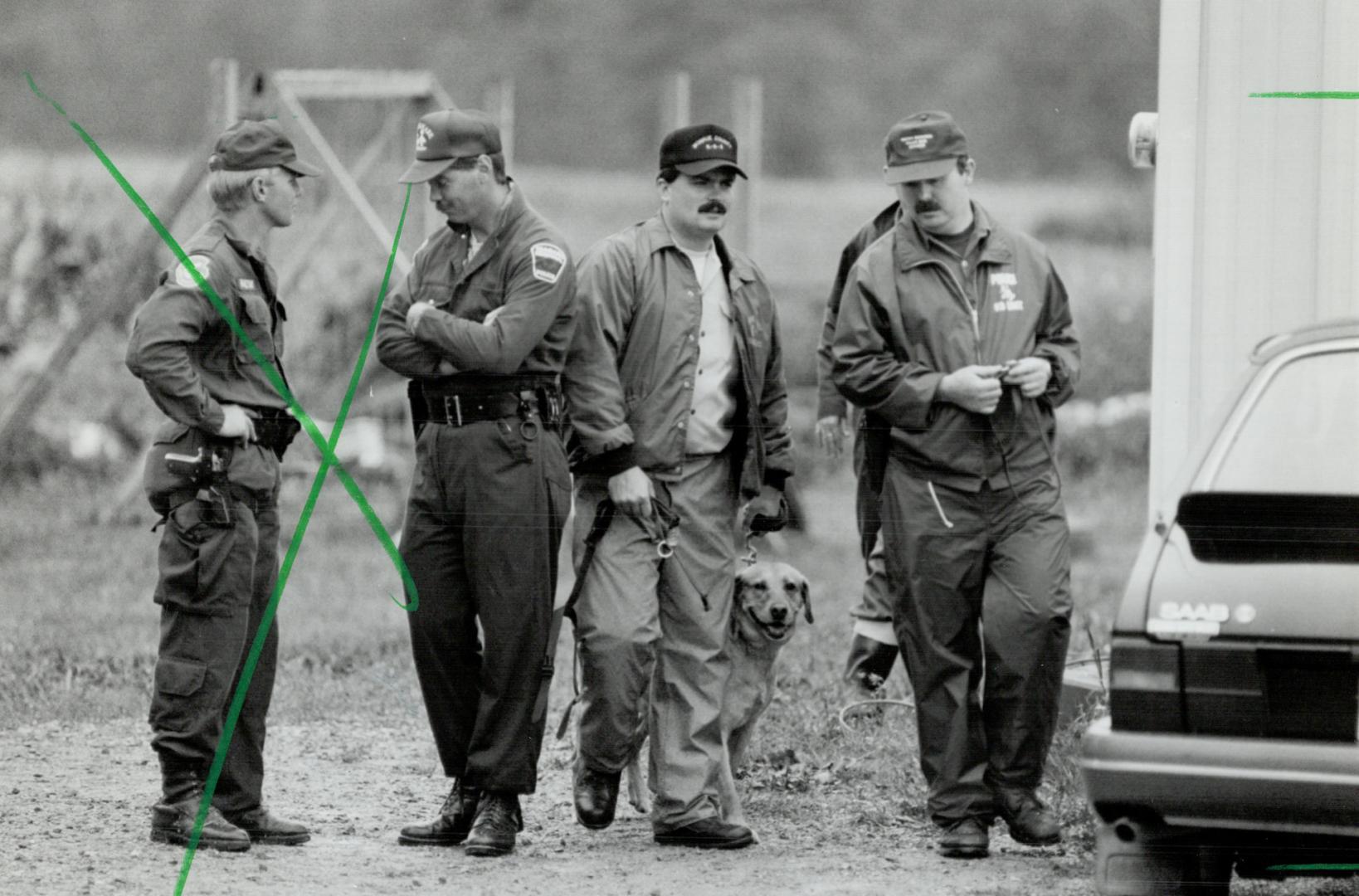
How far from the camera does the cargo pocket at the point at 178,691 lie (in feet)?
18.9

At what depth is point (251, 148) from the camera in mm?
5855

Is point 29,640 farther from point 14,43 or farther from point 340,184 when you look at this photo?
point 14,43

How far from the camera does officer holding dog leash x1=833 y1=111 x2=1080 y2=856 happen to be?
236 inches

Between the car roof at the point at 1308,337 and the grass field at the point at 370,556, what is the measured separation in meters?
1.96

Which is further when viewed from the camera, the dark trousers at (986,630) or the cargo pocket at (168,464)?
the dark trousers at (986,630)

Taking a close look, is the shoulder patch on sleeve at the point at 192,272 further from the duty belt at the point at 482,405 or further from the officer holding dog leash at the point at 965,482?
the officer holding dog leash at the point at 965,482

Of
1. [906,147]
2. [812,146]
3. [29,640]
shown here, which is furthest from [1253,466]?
[812,146]

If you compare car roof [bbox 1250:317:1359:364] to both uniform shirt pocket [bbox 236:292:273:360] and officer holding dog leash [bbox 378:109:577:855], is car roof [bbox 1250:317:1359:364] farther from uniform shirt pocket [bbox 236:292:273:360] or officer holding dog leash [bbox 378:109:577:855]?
→ uniform shirt pocket [bbox 236:292:273:360]

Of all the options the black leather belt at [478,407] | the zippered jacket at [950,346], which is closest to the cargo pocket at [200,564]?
the black leather belt at [478,407]

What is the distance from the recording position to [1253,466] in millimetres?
4547

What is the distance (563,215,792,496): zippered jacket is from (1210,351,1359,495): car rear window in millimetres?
1943

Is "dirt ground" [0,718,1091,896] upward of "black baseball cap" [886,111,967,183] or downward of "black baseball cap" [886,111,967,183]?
downward

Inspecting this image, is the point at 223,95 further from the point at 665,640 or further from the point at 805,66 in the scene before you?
→ the point at 805,66

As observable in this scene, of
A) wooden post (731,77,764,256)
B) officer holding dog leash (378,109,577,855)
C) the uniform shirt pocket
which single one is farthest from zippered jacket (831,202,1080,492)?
wooden post (731,77,764,256)
